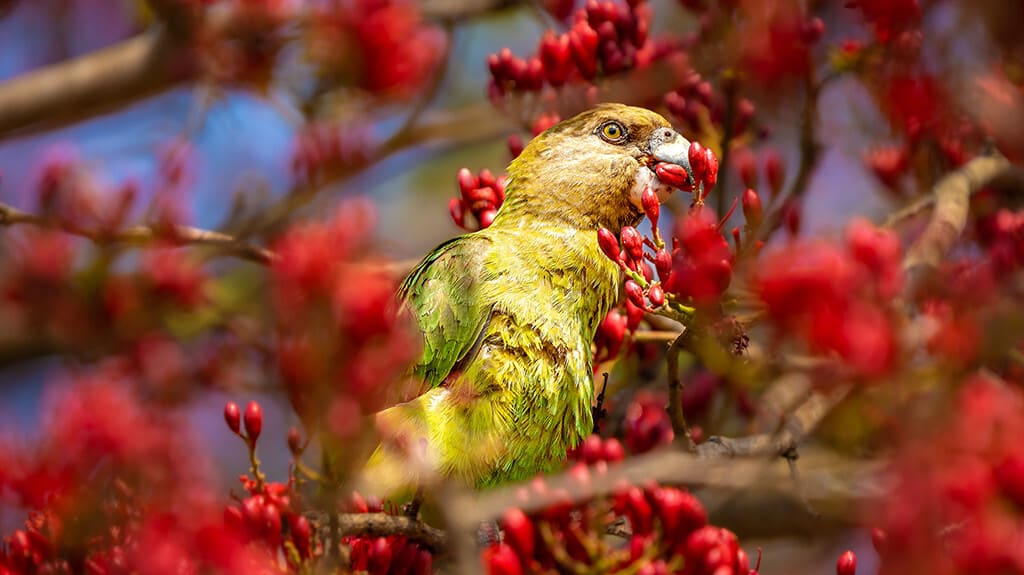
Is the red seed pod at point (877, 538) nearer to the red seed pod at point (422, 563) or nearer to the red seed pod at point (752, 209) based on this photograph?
the red seed pod at point (752, 209)

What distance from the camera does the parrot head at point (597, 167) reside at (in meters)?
4.52

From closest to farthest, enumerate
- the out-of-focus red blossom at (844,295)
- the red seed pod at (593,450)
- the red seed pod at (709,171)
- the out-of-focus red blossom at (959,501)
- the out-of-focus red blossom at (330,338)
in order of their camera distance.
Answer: the out-of-focus red blossom at (959,501), the out-of-focus red blossom at (330,338), the out-of-focus red blossom at (844,295), the red seed pod at (593,450), the red seed pod at (709,171)

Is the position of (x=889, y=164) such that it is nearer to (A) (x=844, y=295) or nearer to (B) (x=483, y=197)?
(B) (x=483, y=197)

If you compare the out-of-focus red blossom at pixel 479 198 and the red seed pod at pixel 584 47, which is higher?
the red seed pod at pixel 584 47

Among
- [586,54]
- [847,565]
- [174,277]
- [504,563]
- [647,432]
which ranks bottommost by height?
[174,277]

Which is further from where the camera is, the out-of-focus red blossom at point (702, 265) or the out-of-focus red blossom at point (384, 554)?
the out-of-focus red blossom at point (384, 554)

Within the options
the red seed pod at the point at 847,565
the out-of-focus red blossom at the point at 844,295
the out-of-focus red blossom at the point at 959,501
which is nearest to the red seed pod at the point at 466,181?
the out-of-focus red blossom at the point at 844,295

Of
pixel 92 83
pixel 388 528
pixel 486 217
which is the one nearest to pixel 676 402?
pixel 388 528

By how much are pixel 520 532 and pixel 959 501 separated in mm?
985

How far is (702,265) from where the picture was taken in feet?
9.50

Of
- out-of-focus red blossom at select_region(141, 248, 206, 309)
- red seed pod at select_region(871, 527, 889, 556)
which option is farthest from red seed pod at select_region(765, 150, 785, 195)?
out-of-focus red blossom at select_region(141, 248, 206, 309)

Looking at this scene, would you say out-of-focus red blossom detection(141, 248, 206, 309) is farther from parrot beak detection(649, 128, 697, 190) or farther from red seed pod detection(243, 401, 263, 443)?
red seed pod detection(243, 401, 263, 443)

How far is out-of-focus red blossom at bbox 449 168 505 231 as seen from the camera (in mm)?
4307

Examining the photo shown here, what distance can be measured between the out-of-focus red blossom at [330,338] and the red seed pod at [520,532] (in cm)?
43
